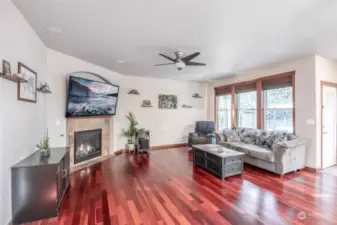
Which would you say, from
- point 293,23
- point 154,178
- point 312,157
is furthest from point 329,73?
point 154,178

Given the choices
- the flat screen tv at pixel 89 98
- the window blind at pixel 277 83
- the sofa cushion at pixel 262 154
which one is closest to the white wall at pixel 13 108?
the flat screen tv at pixel 89 98

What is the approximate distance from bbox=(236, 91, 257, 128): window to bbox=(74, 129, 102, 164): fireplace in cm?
462

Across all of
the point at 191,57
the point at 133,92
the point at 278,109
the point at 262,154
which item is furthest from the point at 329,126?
the point at 133,92

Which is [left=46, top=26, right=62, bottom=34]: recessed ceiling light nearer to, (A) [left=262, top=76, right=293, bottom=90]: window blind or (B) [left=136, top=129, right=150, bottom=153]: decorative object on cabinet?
(B) [left=136, top=129, right=150, bottom=153]: decorative object on cabinet

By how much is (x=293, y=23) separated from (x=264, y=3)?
830 mm

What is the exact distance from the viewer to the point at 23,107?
2418 mm

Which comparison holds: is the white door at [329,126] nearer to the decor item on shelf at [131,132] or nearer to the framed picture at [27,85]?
the decor item on shelf at [131,132]

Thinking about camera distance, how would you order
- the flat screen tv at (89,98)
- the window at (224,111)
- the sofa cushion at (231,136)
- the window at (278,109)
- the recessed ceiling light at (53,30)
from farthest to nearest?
the window at (224,111)
the sofa cushion at (231,136)
the window at (278,109)
the flat screen tv at (89,98)
the recessed ceiling light at (53,30)

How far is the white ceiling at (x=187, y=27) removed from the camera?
2.11m

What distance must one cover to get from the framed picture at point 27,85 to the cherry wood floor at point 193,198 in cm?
166

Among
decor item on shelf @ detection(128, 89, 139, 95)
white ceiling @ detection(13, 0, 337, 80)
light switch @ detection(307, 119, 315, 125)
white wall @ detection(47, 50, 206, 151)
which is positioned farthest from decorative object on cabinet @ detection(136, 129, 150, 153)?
light switch @ detection(307, 119, 315, 125)

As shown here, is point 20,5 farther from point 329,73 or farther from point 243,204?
point 329,73

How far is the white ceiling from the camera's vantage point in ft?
6.93

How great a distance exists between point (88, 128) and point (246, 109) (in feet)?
16.1
